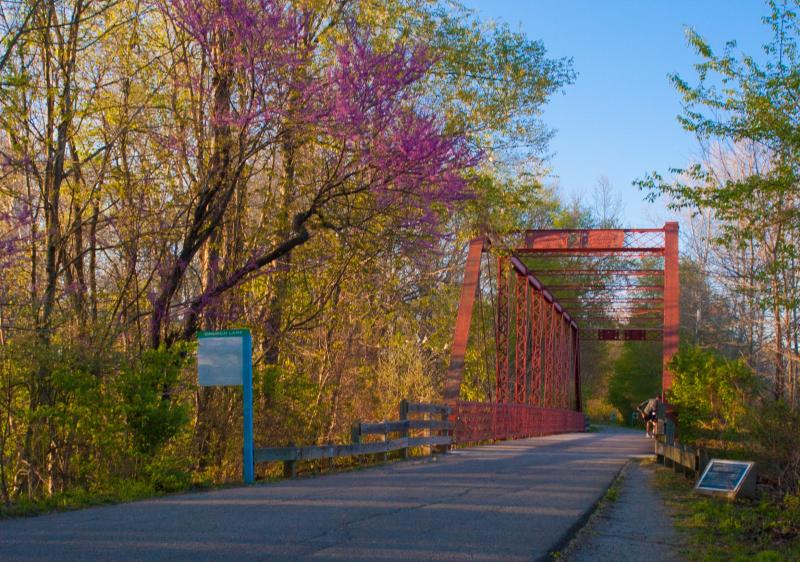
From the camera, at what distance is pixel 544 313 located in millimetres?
34125

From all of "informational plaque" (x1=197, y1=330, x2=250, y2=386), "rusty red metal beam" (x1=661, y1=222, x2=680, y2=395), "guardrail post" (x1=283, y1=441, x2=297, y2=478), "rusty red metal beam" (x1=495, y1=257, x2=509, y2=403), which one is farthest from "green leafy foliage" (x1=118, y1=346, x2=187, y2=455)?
"rusty red metal beam" (x1=661, y1=222, x2=680, y2=395)

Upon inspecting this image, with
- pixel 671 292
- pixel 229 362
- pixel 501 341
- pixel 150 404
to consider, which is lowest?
pixel 150 404

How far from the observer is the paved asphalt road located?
5293mm

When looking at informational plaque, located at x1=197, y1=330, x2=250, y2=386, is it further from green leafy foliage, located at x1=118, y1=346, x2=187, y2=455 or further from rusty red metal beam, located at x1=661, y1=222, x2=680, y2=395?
rusty red metal beam, located at x1=661, y1=222, x2=680, y2=395

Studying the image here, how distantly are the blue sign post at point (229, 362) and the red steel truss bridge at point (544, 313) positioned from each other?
8381 millimetres

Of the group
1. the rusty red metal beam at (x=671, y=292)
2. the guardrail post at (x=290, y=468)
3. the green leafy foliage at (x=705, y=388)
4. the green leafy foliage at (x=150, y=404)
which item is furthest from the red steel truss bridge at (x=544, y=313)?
the green leafy foliage at (x=150, y=404)

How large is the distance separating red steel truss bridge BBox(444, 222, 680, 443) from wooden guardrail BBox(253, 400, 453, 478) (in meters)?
1.56

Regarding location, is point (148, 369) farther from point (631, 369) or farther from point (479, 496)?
point (631, 369)

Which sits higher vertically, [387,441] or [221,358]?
[221,358]

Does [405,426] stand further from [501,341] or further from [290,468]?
[501,341]

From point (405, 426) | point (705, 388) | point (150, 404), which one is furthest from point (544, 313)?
point (150, 404)

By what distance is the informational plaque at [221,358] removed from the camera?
9789 millimetres

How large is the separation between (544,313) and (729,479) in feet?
82.2

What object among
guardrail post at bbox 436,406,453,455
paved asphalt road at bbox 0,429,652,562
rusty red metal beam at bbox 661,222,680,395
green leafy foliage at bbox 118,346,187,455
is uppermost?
rusty red metal beam at bbox 661,222,680,395
